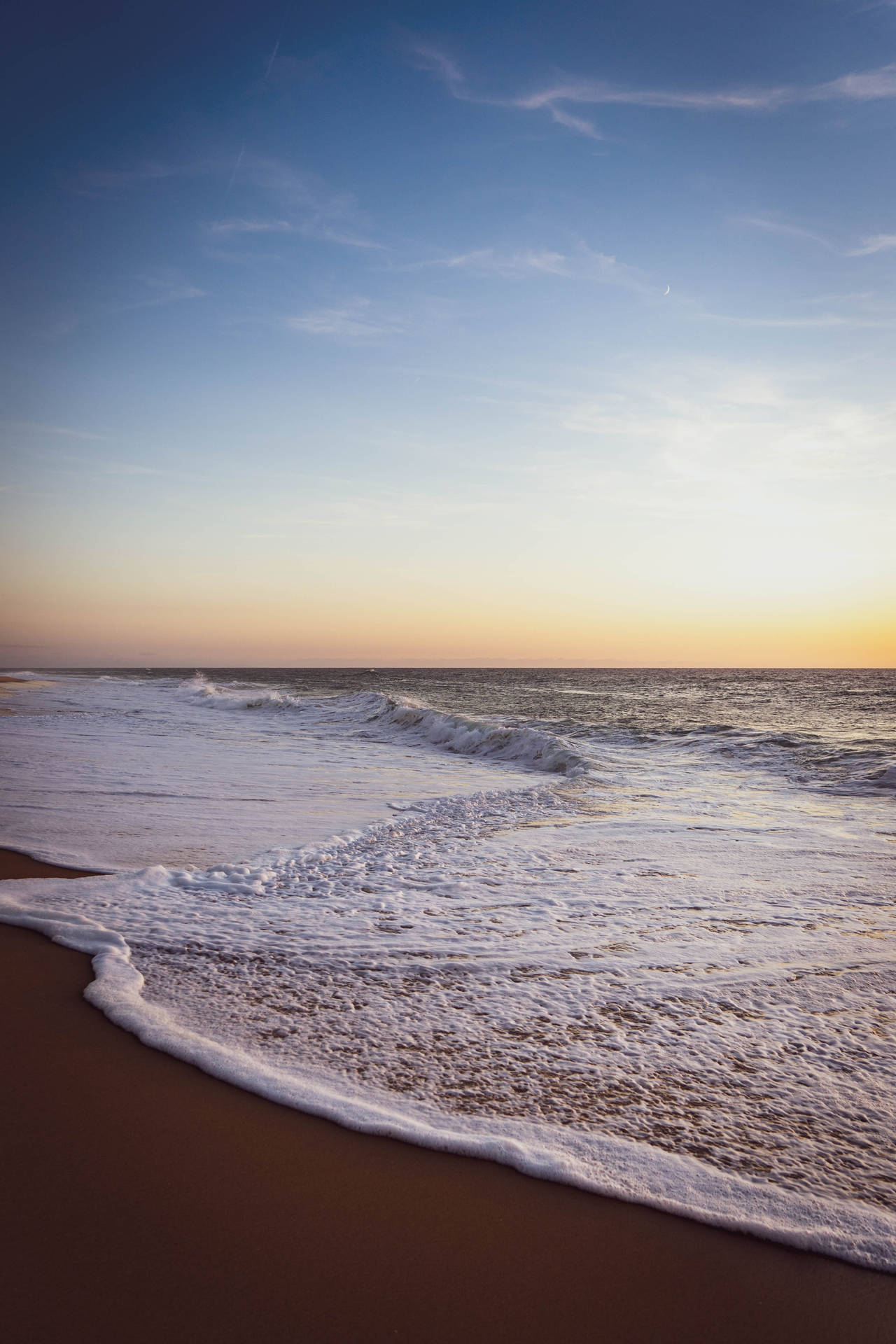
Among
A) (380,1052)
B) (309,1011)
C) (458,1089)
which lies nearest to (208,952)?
(309,1011)

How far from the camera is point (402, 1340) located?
178 cm

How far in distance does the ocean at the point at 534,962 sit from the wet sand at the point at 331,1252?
5.0 inches

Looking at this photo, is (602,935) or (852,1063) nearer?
(852,1063)

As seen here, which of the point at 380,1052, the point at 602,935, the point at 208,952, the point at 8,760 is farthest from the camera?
the point at 8,760

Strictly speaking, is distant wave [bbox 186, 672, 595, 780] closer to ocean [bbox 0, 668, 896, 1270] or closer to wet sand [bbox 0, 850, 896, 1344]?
ocean [bbox 0, 668, 896, 1270]

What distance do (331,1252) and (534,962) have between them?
226cm

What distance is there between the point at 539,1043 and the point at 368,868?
3.07m

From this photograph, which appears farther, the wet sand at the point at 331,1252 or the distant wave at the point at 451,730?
the distant wave at the point at 451,730

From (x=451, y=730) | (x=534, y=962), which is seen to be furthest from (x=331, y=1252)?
(x=451, y=730)

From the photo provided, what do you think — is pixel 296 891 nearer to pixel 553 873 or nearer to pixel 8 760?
pixel 553 873

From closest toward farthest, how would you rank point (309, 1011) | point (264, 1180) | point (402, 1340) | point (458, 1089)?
point (402, 1340)
point (264, 1180)
point (458, 1089)
point (309, 1011)

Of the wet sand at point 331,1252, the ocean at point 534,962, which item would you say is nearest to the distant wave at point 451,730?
the ocean at point 534,962

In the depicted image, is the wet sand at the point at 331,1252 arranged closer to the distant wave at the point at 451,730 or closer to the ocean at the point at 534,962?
the ocean at the point at 534,962

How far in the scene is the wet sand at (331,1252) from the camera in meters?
1.83
